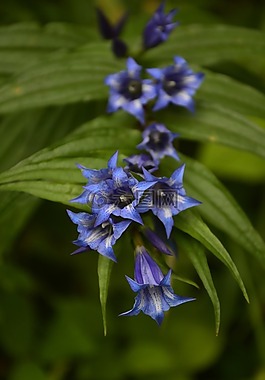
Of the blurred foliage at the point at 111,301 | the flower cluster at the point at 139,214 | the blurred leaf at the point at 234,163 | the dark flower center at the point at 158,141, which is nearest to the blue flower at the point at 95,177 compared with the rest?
the flower cluster at the point at 139,214

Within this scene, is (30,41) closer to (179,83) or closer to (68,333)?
(179,83)

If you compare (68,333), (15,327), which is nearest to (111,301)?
(68,333)

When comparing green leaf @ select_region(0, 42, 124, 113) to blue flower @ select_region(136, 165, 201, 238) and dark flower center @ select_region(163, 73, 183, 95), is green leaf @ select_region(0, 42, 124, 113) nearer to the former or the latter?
dark flower center @ select_region(163, 73, 183, 95)

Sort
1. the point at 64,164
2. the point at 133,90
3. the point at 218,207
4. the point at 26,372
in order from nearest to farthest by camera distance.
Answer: the point at 64,164, the point at 218,207, the point at 133,90, the point at 26,372

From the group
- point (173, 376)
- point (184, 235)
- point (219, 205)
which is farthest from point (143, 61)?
point (173, 376)

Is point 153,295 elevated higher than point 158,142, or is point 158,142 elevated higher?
point 158,142

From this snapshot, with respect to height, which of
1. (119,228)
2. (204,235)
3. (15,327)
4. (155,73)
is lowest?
(15,327)

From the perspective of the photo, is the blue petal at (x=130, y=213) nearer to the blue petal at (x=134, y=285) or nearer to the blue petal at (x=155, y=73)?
the blue petal at (x=134, y=285)

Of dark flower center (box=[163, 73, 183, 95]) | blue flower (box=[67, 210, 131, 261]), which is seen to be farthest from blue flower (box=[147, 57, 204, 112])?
blue flower (box=[67, 210, 131, 261])
